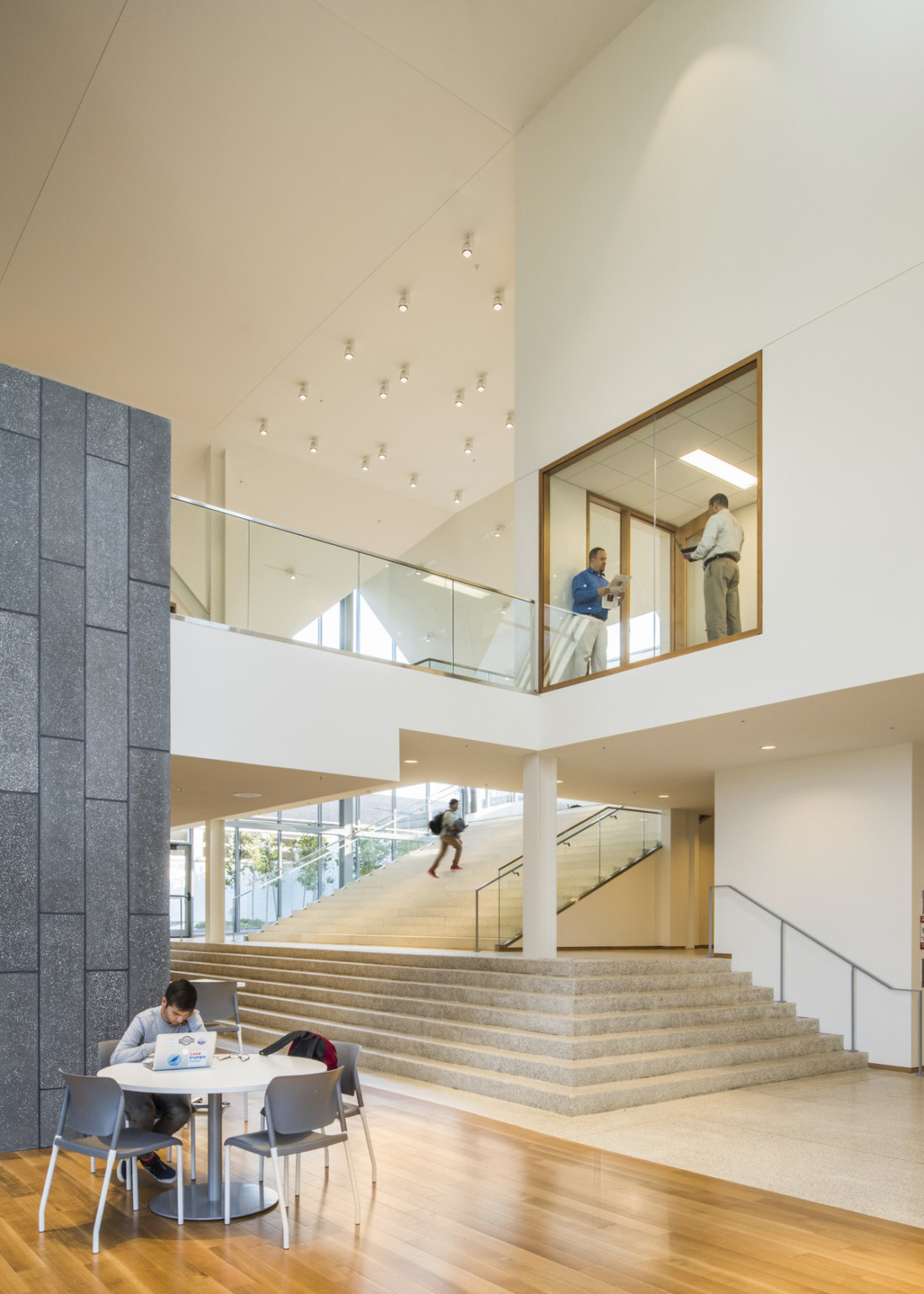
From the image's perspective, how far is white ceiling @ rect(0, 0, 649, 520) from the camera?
33.7ft

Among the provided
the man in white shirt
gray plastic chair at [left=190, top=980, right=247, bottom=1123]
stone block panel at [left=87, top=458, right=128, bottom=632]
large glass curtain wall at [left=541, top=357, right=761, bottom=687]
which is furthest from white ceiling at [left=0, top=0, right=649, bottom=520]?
gray plastic chair at [left=190, top=980, right=247, bottom=1123]

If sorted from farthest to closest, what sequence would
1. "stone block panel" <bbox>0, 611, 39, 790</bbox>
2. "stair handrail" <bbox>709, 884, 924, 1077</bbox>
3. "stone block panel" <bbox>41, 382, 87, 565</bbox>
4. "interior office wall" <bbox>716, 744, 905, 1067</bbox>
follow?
1. "interior office wall" <bbox>716, 744, 905, 1067</bbox>
2. "stair handrail" <bbox>709, 884, 924, 1077</bbox>
3. "stone block panel" <bbox>41, 382, 87, 565</bbox>
4. "stone block panel" <bbox>0, 611, 39, 790</bbox>

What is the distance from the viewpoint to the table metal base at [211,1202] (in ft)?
16.4

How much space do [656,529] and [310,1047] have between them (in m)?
6.22

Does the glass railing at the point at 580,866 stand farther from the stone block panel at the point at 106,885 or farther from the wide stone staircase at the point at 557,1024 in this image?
the stone block panel at the point at 106,885

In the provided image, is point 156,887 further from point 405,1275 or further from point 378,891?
point 378,891

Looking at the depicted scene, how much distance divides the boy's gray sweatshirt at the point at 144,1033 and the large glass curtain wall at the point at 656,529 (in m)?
5.53

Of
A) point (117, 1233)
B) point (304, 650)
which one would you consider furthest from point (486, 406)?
point (117, 1233)

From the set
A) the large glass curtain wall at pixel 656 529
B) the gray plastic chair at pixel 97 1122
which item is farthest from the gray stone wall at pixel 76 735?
the large glass curtain wall at pixel 656 529

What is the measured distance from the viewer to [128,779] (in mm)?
7094

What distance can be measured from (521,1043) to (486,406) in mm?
10011

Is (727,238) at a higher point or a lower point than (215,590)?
higher

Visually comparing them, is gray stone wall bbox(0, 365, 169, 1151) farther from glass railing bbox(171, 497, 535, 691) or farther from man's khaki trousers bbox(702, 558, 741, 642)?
man's khaki trousers bbox(702, 558, 741, 642)

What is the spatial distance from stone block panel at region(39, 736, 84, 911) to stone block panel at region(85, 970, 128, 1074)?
50 cm
